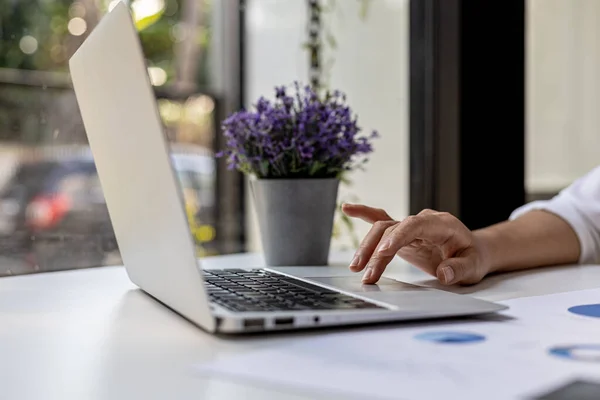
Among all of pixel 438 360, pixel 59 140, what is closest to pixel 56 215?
pixel 59 140

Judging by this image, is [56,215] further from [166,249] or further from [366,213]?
[166,249]

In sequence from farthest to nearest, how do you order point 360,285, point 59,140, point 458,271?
point 59,140 < point 458,271 < point 360,285

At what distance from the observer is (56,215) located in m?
2.19

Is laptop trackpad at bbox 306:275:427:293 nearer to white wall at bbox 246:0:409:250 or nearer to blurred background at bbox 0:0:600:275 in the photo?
blurred background at bbox 0:0:600:275

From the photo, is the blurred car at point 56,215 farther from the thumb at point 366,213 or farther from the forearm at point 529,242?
the forearm at point 529,242

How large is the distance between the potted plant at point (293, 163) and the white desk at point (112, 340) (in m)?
0.11

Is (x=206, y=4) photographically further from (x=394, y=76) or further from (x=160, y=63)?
(x=394, y=76)

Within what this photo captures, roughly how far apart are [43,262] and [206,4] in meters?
1.30

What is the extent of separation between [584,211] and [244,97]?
1599mm

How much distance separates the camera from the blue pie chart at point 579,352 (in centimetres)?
59

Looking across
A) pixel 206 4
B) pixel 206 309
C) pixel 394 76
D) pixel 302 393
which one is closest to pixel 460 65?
pixel 394 76

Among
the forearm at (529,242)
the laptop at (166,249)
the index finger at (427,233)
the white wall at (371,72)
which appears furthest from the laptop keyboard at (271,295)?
the white wall at (371,72)

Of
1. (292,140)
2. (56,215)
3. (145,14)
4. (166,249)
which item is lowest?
(56,215)

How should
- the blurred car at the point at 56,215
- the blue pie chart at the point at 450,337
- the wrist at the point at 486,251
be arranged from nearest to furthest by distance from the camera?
the blue pie chart at the point at 450,337 < the wrist at the point at 486,251 < the blurred car at the point at 56,215
